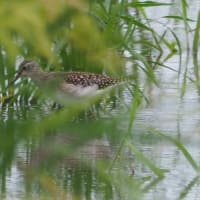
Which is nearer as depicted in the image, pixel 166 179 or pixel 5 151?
pixel 5 151

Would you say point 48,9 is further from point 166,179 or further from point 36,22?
point 166,179

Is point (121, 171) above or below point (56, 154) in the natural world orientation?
below

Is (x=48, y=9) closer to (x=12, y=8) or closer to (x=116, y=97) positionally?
(x=12, y=8)

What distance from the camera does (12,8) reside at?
1.08 m

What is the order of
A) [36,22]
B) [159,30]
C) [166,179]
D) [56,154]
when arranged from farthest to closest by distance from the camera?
[159,30]
[166,179]
[56,154]
[36,22]

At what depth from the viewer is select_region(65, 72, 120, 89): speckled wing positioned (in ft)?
19.4

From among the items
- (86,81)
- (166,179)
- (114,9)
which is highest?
(114,9)

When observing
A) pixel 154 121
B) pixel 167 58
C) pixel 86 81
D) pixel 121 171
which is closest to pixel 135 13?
pixel 167 58

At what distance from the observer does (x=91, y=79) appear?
6.00 meters

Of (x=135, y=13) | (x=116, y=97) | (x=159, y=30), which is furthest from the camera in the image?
(x=159, y=30)

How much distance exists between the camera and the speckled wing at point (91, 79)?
233 inches

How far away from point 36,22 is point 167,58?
617cm

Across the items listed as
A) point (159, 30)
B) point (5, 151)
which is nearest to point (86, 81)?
point (159, 30)

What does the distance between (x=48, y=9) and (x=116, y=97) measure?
189 inches
